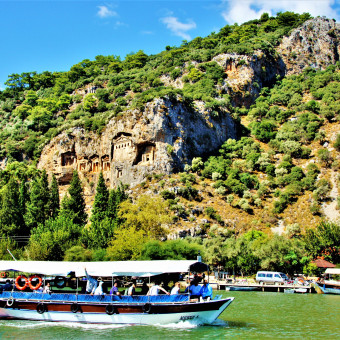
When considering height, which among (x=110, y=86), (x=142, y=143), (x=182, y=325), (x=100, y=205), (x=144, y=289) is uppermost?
(x=110, y=86)

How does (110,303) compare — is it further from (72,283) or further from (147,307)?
(72,283)

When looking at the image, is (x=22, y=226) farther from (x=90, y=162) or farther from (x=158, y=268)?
(x=158, y=268)

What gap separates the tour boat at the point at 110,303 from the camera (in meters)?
30.8

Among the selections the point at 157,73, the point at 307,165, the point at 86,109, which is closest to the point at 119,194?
the point at 307,165

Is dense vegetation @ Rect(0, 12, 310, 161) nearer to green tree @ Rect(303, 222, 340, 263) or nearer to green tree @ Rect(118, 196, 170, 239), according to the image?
green tree @ Rect(118, 196, 170, 239)

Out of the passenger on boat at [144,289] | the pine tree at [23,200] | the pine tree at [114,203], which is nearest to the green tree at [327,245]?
the pine tree at [114,203]

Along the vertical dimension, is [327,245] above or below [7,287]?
above

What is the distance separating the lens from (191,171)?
332ft

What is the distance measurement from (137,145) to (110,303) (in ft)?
229

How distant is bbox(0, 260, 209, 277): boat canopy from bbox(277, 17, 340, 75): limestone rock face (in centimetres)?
14050

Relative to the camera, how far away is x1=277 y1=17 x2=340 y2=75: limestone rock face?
160 meters

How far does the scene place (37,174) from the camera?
107m

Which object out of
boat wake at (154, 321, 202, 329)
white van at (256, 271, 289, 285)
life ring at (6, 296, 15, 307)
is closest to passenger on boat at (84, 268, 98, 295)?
life ring at (6, 296, 15, 307)

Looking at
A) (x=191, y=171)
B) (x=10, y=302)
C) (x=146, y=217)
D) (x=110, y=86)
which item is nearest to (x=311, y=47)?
(x=110, y=86)
